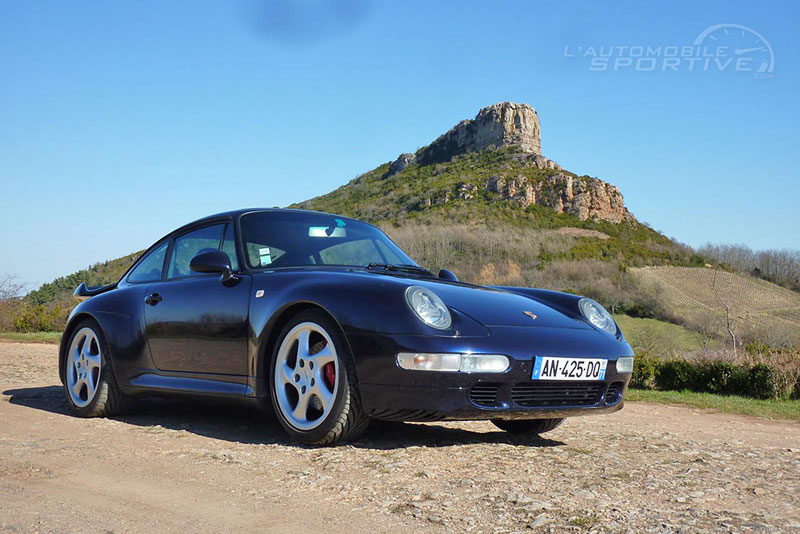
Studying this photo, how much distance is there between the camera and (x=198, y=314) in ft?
15.6

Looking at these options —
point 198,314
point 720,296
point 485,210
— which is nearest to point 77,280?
point 198,314

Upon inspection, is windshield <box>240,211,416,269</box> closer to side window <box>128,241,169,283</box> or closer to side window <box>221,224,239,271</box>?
side window <box>221,224,239,271</box>

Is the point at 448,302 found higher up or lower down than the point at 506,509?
higher up

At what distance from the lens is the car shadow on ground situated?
14.1 ft

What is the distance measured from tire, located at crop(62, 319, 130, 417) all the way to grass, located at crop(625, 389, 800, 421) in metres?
8.01

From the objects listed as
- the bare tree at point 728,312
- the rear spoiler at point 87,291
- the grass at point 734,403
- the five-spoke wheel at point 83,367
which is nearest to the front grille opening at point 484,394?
the five-spoke wheel at point 83,367

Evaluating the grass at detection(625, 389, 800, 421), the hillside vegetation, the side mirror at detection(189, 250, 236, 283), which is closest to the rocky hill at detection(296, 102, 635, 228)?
the hillside vegetation

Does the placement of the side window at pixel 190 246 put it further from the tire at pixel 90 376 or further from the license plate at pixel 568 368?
the license plate at pixel 568 368

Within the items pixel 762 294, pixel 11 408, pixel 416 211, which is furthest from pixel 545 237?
pixel 11 408

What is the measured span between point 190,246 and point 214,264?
938 millimetres

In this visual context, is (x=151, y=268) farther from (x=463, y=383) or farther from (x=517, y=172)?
(x=517, y=172)

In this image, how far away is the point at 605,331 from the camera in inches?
181

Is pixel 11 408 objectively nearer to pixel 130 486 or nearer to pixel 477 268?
pixel 130 486

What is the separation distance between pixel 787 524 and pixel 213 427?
3.47 meters
